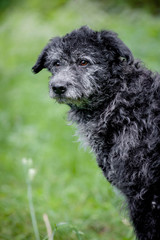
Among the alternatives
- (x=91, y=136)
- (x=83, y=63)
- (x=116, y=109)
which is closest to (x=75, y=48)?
(x=83, y=63)

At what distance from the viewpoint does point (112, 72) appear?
3.62 metres

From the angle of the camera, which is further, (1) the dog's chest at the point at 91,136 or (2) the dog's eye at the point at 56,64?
Answer: (2) the dog's eye at the point at 56,64

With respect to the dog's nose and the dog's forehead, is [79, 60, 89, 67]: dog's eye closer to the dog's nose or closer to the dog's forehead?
the dog's forehead

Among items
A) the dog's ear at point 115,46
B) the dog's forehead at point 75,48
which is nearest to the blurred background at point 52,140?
the dog's forehead at point 75,48

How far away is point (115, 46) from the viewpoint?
3.52 m

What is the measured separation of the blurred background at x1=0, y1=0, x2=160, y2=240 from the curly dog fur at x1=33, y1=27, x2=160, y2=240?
20.2 inches

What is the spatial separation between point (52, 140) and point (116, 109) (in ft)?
15.2

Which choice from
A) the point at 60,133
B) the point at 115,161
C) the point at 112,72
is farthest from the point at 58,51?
the point at 60,133

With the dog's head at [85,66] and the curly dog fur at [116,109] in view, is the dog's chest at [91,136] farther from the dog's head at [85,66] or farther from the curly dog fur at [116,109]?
the dog's head at [85,66]

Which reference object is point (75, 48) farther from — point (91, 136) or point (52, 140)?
point (52, 140)

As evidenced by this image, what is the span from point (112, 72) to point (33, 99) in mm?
6330

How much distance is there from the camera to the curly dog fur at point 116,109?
3.12m

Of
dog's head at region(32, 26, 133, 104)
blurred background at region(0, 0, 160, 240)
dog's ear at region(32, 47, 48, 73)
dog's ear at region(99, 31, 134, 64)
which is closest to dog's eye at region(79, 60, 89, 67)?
dog's head at region(32, 26, 133, 104)

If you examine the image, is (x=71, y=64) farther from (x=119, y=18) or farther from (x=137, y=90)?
(x=119, y=18)
